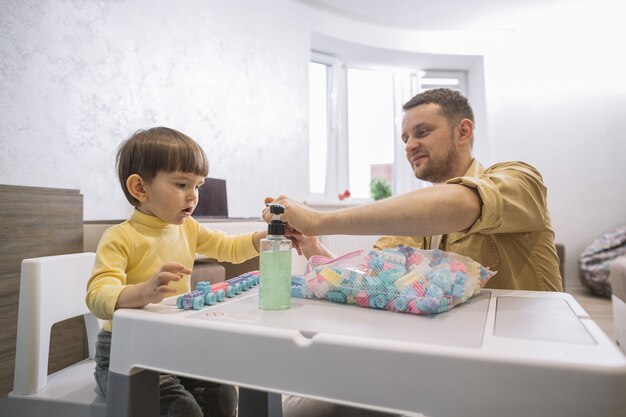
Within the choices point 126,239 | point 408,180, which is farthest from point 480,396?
point 408,180

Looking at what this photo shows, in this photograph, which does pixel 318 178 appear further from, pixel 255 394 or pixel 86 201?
pixel 255 394

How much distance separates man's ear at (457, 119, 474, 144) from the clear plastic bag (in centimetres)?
66

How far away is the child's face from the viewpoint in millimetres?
1010

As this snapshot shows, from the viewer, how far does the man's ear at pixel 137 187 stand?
3.29 ft

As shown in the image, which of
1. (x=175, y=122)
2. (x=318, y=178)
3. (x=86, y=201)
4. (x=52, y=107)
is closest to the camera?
(x=52, y=107)

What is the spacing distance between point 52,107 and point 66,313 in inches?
58.1

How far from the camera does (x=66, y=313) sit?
0.99 m

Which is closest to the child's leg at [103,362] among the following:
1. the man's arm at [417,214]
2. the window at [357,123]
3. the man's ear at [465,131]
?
the man's arm at [417,214]

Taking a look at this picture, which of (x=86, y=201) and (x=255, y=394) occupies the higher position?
(x=86, y=201)

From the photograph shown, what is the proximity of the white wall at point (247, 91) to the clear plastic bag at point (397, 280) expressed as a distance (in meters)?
1.82

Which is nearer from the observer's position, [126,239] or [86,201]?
[126,239]

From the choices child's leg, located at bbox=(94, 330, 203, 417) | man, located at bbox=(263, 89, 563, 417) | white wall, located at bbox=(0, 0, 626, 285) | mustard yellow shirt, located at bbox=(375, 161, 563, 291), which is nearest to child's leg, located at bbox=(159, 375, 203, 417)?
child's leg, located at bbox=(94, 330, 203, 417)

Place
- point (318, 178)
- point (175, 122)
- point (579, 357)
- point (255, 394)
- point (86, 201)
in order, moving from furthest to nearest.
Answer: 1. point (318, 178)
2. point (175, 122)
3. point (86, 201)
4. point (255, 394)
5. point (579, 357)

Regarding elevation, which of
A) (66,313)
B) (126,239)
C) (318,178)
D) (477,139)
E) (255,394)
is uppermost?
(477,139)
